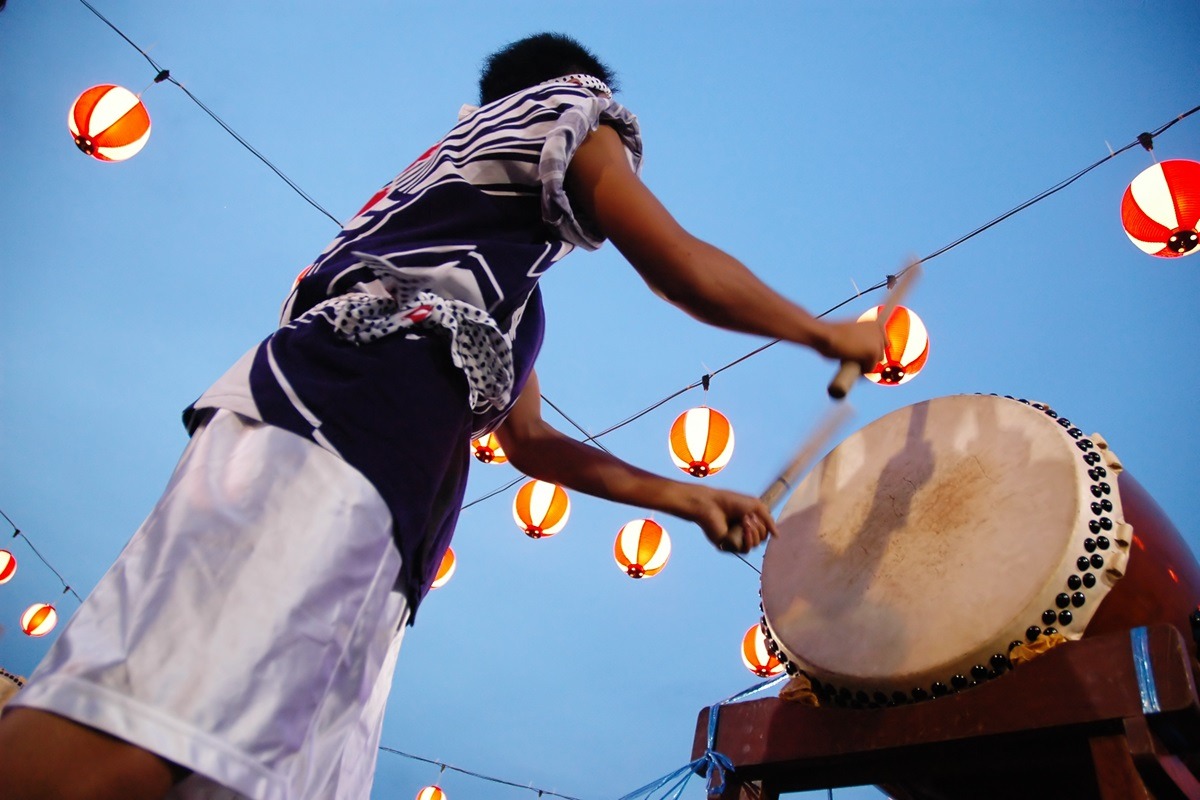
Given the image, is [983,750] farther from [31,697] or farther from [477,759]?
[477,759]

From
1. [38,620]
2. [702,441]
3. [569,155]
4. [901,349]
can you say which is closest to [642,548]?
[702,441]

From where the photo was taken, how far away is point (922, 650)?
1.29m

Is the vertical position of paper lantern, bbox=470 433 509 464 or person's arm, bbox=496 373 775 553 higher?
paper lantern, bbox=470 433 509 464

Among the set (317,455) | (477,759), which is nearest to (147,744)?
(317,455)

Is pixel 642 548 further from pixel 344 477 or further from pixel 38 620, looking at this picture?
pixel 38 620

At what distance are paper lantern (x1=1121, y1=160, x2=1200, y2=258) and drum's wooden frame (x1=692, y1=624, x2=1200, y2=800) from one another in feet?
10.1

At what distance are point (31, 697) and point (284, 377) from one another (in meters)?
0.32

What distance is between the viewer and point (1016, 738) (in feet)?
3.83

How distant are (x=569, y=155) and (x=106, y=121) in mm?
5136

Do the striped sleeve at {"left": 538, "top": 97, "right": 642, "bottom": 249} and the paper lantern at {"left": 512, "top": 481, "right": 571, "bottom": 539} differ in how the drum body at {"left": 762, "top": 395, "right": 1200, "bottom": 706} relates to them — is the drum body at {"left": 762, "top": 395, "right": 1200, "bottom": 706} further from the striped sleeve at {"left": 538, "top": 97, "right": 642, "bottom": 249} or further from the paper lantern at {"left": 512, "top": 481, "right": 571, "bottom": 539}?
the paper lantern at {"left": 512, "top": 481, "right": 571, "bottom": 539}

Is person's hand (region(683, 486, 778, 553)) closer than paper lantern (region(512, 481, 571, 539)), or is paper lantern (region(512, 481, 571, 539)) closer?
person's hand (region(683, 486, 778, 553))

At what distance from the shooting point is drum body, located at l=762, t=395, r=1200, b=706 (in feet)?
4.00

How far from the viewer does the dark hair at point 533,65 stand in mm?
1267

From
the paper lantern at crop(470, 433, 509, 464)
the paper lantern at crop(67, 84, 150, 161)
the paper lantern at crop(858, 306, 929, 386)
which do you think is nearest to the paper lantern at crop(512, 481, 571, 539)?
the paper lantern at crop(470, 433, 509, 464)
